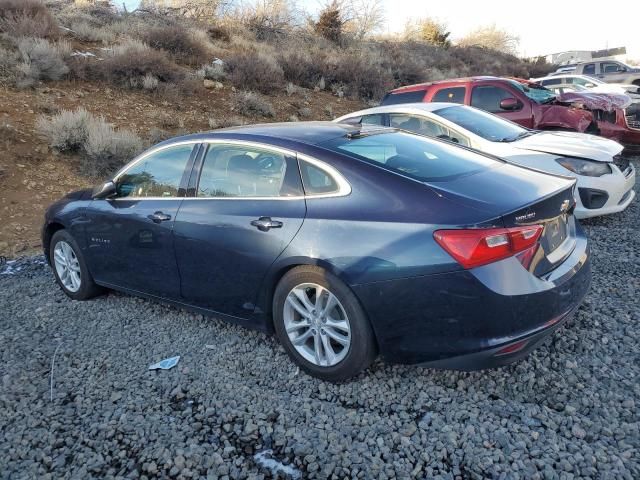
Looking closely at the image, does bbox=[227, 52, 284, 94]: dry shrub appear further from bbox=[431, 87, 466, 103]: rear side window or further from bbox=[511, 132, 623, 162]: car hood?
bbox=[511, 132, 623, 162]: car hood

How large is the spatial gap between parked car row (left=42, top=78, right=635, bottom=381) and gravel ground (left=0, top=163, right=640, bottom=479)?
11.4 inches

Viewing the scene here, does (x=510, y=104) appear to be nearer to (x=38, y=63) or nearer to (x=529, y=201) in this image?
(x=529, y=201)

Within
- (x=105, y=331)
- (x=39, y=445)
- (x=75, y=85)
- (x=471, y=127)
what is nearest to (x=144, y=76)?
(x=75, y=85)

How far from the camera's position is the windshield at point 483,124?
6438 millimetres

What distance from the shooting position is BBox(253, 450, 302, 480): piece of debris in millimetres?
2541

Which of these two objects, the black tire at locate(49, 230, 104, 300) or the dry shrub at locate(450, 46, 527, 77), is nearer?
the black tire at locate(49, 230, 104, 300)

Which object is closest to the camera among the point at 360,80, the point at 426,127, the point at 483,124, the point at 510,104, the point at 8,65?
the point at 426,127

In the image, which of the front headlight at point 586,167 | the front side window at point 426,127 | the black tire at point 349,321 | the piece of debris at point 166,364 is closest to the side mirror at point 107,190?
the piece of debris at point 166,364

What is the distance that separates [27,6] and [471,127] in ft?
44.4

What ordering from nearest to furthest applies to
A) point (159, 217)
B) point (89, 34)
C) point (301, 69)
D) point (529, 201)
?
point (529, 201)
point (159, 217)
point (89, 34)
point (301, 69)

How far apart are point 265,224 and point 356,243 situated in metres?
0.70

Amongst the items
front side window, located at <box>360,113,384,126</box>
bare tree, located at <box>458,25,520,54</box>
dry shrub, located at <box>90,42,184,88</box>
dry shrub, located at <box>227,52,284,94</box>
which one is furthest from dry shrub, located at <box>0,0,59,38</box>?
bare tree, located at <box>458,25,520,54</box>

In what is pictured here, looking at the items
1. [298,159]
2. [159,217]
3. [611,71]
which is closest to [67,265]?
[159,217]

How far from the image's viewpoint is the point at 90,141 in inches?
357
